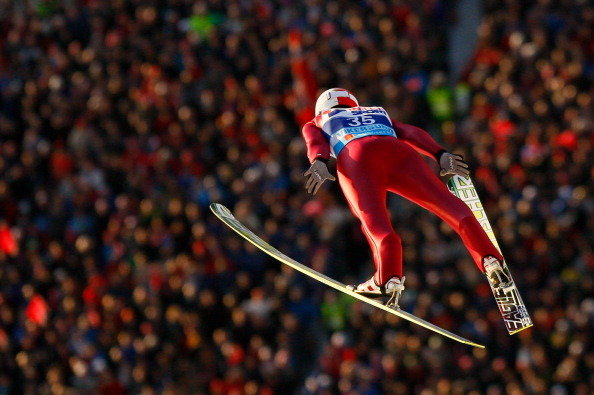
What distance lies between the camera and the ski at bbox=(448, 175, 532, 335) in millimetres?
10141

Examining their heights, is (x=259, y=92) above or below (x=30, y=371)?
above

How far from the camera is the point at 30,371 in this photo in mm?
15805

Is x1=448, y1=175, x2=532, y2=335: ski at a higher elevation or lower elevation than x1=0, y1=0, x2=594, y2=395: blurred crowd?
higher

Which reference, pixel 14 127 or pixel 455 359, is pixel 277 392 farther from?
pixel 14 127

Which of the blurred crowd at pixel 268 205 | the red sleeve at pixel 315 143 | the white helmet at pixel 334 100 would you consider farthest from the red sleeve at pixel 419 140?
the blurred crowd at pixel 268 205

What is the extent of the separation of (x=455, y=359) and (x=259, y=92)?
4.55 m

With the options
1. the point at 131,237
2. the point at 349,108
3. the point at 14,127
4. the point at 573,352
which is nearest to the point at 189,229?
the point at 131,237

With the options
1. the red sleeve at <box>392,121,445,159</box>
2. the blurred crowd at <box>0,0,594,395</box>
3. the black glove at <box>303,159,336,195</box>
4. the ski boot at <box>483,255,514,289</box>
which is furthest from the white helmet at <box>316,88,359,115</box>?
the blurred crowd at <box>0,0,594,395</box>

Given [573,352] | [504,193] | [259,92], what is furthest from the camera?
[259,92]

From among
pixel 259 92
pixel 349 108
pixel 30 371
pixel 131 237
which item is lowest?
pixel 30 371

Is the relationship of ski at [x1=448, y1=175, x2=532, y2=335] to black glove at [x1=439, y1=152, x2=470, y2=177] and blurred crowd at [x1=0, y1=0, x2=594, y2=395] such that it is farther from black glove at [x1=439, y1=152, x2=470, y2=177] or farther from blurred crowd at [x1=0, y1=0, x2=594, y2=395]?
blurred crowd at [x1=0, y1=0, x2=594, y2=395]

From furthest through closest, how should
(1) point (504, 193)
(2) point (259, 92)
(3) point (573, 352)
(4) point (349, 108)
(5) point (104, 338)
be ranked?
1. (2) point (259, 92)
2. (5) point (104, 338)
3. (1) point (504, 193)
4. (3) point (573, 352)
5. (4) point (349, 108)

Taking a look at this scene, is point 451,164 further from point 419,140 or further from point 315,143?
point 315,143

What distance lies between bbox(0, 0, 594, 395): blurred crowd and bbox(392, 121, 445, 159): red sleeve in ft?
12.8
